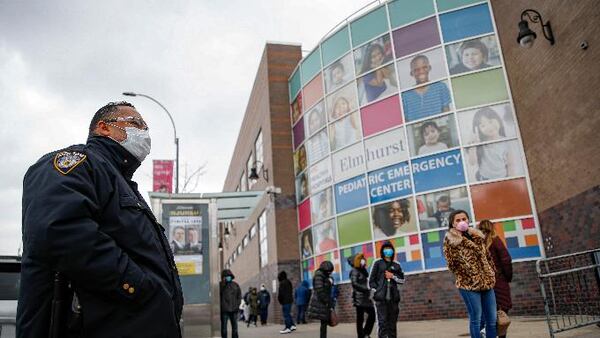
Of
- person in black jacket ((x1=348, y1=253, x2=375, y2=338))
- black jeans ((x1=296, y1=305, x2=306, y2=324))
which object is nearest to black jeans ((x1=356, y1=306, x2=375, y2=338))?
person in black jacket ((x1=348, y1=253, x2=375, y2=338))

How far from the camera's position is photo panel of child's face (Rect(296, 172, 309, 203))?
19.8 metres

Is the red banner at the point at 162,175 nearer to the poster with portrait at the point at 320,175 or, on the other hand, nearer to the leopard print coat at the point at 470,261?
the poster with portrait at the point at 320,175

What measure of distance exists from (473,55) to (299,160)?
8.58m

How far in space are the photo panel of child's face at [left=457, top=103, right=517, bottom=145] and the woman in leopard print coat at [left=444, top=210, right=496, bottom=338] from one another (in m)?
8.55

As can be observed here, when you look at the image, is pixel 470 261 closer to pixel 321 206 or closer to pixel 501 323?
pixel 501 323

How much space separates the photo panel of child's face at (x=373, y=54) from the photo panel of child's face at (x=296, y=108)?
4.09m

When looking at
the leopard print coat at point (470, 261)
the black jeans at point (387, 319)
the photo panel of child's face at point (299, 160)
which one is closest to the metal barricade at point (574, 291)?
the black jeans at point (387, 319)

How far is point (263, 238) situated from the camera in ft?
80.7

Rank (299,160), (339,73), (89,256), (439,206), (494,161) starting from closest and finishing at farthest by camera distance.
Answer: (89,256)
(494,161)
(439,206)
(339,73)
(299,160)

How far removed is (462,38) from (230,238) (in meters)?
31.5

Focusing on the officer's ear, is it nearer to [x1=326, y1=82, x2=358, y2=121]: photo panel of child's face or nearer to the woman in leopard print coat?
the woman in leopard print coat

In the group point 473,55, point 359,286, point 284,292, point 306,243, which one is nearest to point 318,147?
point 306,243

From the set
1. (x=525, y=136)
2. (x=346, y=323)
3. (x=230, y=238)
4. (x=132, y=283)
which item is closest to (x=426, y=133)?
(x=525, y=136)

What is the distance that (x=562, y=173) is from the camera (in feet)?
37.0
